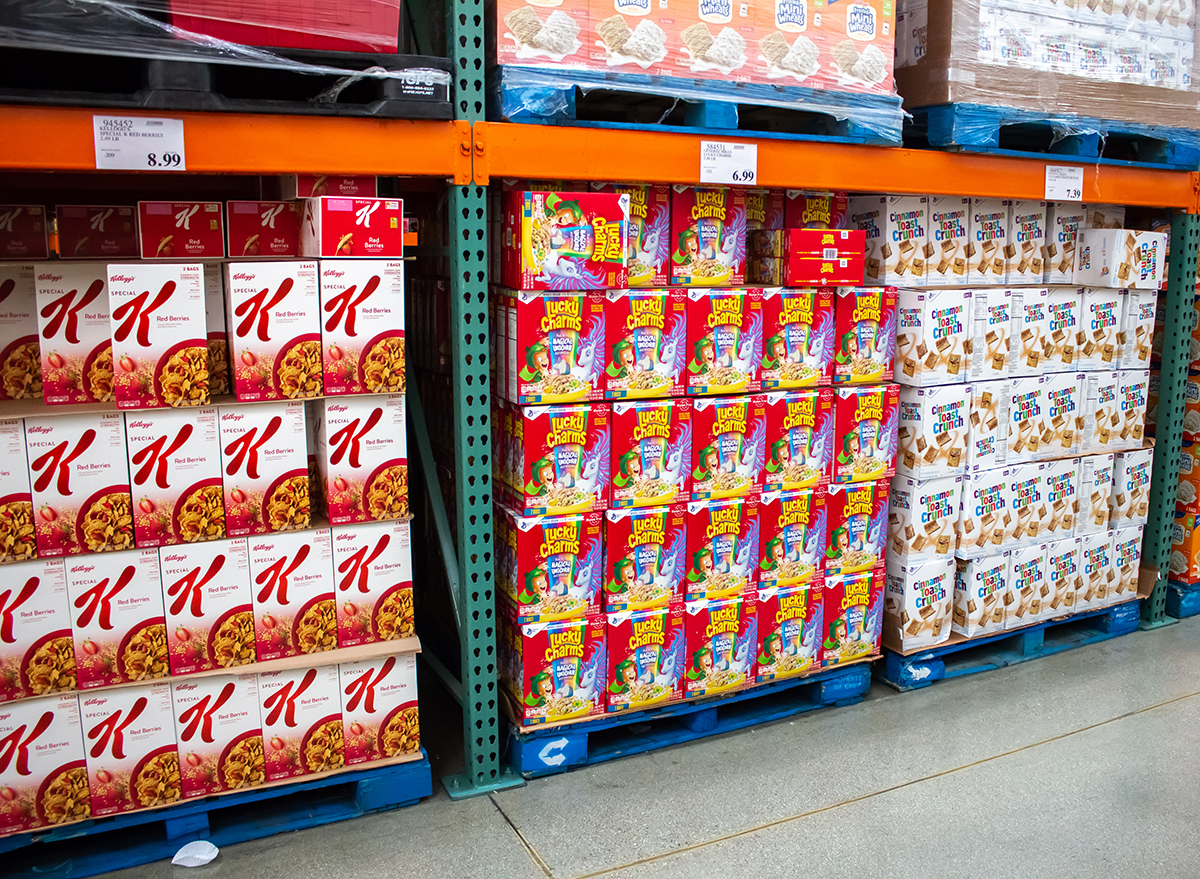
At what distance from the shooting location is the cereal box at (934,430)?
3766 millimetres

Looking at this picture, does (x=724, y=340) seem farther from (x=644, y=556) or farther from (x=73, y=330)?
(x=73, y=330)

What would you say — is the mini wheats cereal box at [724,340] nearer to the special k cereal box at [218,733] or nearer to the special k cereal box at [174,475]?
the special k cereal box at [174,475]

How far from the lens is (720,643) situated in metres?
3.44

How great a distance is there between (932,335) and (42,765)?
3.38 m

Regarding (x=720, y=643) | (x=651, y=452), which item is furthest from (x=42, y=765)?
(x=720, y=643)

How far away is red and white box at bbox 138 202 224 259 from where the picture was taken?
8.87 feet

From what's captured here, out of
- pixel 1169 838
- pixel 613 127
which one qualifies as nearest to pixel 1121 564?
pixel 1169 838

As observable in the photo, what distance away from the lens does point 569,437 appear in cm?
309

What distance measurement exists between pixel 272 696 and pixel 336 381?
97 cm

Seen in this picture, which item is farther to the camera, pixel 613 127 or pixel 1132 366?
pixel 1132 366

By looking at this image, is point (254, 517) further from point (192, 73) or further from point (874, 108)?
point (874, 108)

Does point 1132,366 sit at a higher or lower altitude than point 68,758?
higher

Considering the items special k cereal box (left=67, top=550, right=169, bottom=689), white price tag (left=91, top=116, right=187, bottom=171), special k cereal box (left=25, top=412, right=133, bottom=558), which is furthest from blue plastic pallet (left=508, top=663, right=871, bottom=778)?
white price tag (left=91, top=116, right=187, bottom=171)

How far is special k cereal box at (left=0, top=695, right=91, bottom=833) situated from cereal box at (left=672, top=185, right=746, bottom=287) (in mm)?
2321
